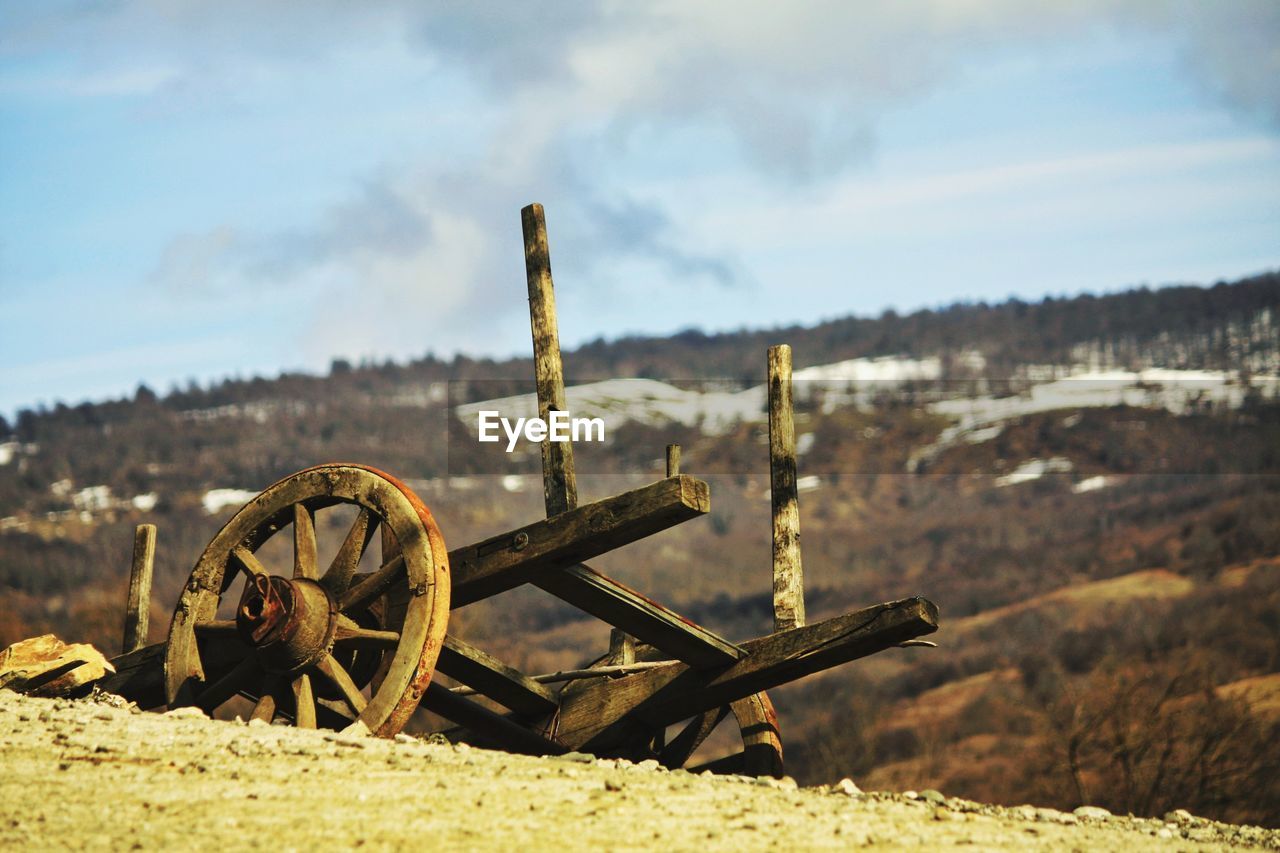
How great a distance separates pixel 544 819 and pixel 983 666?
201ft

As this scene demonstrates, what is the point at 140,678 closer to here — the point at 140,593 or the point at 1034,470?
the point at 140,593

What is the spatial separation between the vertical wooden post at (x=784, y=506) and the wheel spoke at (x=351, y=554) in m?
2.06

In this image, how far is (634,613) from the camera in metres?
7.34

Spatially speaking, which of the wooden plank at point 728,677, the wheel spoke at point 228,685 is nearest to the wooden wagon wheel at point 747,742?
the wooden plank at point 728,677

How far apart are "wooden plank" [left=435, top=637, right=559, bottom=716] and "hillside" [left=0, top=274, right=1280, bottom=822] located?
37724mm

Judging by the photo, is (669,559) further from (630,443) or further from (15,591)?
(15,591)

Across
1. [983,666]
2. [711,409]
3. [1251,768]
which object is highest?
Result: [711,409]

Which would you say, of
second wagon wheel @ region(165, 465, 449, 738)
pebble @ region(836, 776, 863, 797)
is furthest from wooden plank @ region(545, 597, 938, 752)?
second wagon wheel @ region(165, 465, 449, 738)

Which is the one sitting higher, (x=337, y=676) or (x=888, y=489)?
(x=337, y=676)

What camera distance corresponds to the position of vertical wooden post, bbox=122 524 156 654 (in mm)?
9411

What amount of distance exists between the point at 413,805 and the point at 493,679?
107 inches

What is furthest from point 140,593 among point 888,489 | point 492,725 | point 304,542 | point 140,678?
point 888,489

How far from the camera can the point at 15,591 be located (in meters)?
79.1

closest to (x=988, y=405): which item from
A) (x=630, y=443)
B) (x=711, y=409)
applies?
(x=711, y=409)
